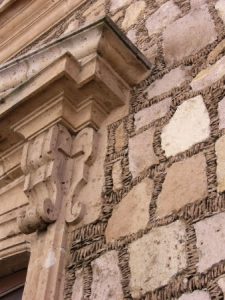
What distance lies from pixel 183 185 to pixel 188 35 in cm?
86

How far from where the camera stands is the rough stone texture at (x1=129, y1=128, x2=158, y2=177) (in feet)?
8.85

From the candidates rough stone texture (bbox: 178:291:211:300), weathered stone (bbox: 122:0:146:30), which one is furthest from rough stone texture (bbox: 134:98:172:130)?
rough stone texture (bbox: 178:291:211:300)

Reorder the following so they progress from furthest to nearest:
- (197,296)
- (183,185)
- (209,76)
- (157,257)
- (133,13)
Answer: (133,13), (209,76), (183,185), (157,257), (197,296)

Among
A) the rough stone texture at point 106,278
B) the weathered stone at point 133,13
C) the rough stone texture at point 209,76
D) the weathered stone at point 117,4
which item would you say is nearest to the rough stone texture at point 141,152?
the rough stone texture at point 209,76

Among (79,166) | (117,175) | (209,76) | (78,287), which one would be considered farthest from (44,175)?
(209,76)

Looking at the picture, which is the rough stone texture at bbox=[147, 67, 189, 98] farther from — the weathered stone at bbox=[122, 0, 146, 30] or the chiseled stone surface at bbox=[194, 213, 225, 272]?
the chiseled stone surface at bbox=[194, 213, 225, 272]

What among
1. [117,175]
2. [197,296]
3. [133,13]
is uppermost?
[133,13]

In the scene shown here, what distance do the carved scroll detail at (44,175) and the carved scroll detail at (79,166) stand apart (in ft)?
0.13

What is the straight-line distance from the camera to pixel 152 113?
2.87 meters

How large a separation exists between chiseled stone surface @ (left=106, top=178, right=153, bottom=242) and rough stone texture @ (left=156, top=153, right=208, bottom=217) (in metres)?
0.07

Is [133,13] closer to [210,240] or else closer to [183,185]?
[183,185]

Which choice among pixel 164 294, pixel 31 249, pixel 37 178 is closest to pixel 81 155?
pixel 37 178

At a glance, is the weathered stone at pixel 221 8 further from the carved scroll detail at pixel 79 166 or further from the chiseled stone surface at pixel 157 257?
the chiseled stone surface at pixel 157 257

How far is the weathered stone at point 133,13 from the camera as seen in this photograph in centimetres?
353
